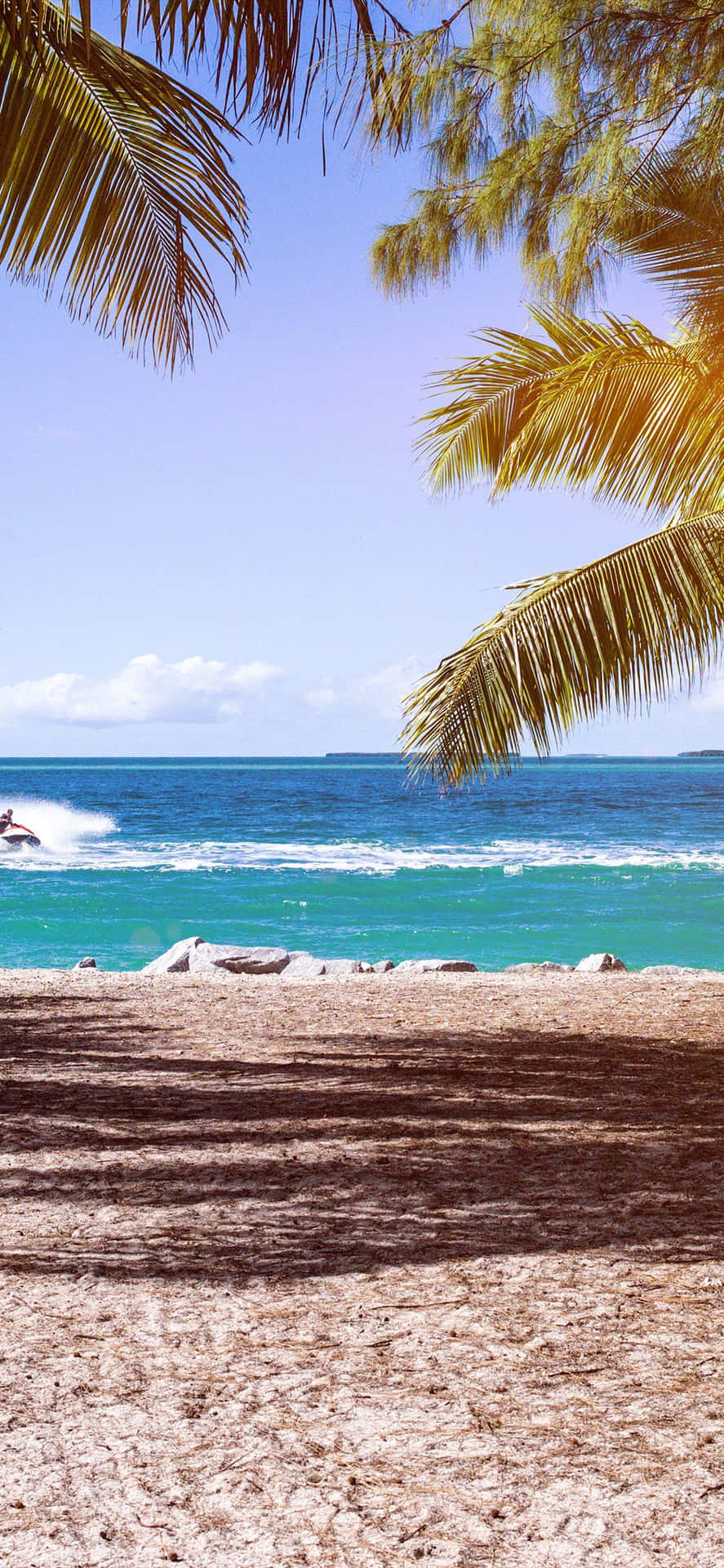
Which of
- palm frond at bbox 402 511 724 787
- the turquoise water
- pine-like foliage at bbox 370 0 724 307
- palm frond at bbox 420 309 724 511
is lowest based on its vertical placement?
the turquoise water

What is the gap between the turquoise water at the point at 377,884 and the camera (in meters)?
13.8

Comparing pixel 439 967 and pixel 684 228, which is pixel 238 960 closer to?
pixel 439 967

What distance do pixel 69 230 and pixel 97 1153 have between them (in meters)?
3.39

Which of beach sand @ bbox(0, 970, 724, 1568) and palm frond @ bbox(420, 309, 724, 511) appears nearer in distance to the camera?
beach sand @ bbox(0, 970, 724, 1568)

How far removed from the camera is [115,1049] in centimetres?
589

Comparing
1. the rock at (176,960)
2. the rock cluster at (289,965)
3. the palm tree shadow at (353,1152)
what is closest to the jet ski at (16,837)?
the rock at (176,960)

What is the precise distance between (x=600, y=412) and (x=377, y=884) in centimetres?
1375

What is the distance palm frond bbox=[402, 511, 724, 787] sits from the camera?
581cm

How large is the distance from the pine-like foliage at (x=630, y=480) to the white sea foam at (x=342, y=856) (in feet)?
48.2

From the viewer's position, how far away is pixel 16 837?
25109mm

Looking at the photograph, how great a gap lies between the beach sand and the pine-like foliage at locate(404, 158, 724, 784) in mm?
1875

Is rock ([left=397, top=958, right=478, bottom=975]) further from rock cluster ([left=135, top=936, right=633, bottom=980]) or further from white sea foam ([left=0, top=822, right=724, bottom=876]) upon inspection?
white sea foam ([left=0, top=822, right=724, bottom=876])

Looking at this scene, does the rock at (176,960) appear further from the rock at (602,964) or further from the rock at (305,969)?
the rock at (602,964)

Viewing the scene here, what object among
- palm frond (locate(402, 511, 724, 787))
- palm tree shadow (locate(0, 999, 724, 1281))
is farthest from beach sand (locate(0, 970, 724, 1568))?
palm frond (locate(402, 511, 724, 787))
